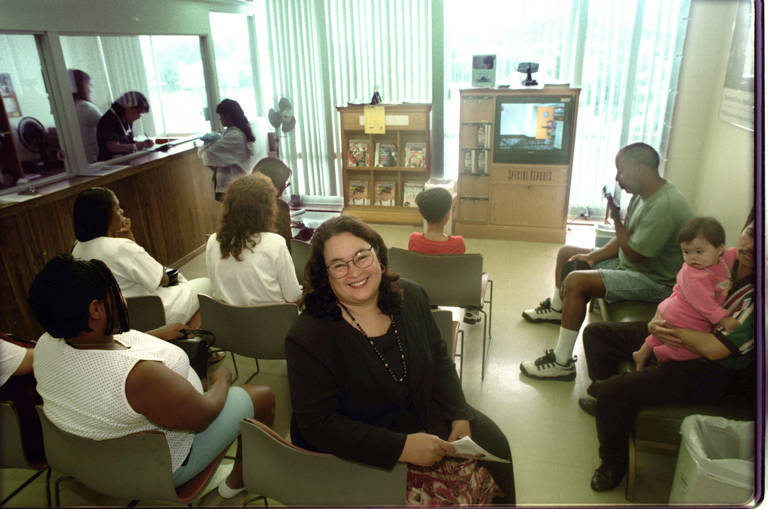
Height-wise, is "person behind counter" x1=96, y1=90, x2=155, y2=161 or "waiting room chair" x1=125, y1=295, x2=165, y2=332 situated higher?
"person behind counter" x1=96, y1=90, x2=155, y2=161

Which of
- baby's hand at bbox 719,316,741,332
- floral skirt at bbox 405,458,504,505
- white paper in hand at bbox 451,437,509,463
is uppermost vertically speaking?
baby's hand at bbox 719,316,741,332

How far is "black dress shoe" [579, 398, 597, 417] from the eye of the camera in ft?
7.66

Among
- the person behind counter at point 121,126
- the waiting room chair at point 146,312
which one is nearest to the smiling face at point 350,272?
the waiting room chair at point 146,312

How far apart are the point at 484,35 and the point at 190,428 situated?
173 inches

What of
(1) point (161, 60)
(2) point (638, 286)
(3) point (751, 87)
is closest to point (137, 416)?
(3) point (751, 87)

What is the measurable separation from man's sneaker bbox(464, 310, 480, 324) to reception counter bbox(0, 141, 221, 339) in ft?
8.15

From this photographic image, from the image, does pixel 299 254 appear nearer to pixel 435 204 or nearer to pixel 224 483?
pixel 435 204

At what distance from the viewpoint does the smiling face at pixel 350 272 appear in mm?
1465

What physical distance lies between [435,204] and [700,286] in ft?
4.04

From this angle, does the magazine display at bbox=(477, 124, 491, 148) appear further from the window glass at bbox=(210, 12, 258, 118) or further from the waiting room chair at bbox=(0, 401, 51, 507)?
the waiting room chair at bbox=(0, 401, 51, 507)

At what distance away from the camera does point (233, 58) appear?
5.16 metres

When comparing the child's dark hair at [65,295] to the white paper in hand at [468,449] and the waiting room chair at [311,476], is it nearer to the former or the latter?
the waiting room chair at [311,476]

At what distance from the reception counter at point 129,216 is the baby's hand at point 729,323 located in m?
3.29

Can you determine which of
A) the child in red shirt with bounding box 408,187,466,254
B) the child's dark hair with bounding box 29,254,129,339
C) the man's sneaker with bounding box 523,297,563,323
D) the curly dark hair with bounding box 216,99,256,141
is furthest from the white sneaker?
the curly dark hair with bounding box 216,99,256,141
